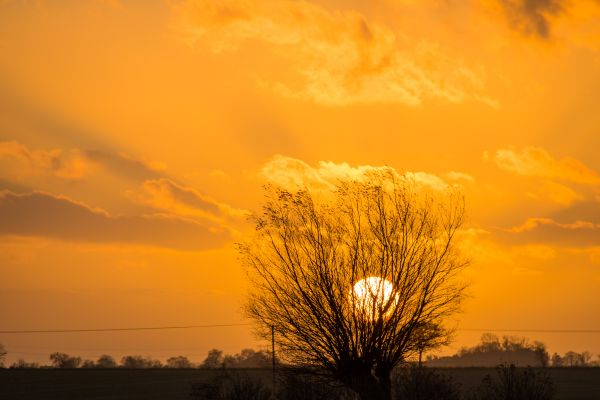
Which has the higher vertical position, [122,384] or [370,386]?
[370,386]

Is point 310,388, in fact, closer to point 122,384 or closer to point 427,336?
point 427,336

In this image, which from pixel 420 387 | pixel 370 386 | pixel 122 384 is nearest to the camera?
pixel 370 386

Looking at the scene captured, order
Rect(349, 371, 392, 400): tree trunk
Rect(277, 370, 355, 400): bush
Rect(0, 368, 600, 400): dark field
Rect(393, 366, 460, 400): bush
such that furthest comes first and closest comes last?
Rect(0, 368, 600, 400): dark field → Rect(393, 366, 460, 400): bush → Rect(277, 370, 355, 400): bush → Rect(349, 371, 392, 400): tree trunk

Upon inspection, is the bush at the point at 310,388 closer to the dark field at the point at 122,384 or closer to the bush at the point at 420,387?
the bush at the point at 420,387

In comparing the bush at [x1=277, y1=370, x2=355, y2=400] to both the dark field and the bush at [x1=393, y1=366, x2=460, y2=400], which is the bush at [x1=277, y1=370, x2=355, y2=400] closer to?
the bush at [x1=393, y1=366, x2=460, y2=400]

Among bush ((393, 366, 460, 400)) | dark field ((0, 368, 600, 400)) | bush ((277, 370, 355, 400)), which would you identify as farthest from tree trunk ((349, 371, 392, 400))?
dark field ((0, 368, 600, 400))

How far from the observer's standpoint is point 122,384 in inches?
3388

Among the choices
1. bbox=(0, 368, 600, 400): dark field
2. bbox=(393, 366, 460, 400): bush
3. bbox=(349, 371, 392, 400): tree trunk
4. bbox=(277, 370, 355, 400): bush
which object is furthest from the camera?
bbox=(0, 368, 600, 400): dark field

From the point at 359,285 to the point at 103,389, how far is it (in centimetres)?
5811

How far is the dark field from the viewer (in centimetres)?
7550

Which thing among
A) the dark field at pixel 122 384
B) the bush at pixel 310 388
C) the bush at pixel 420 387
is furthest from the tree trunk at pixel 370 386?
the dark field at pixel 122 384

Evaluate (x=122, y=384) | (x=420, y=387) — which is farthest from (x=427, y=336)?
(x=122, y=384)

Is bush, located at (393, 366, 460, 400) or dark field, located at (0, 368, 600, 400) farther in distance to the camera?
dark field, located at (0, 368, 600, 400)

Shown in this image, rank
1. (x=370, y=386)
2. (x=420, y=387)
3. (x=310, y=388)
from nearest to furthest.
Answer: (x=370, y=386) → (x=310, y=388) → (x=420, y=387)
